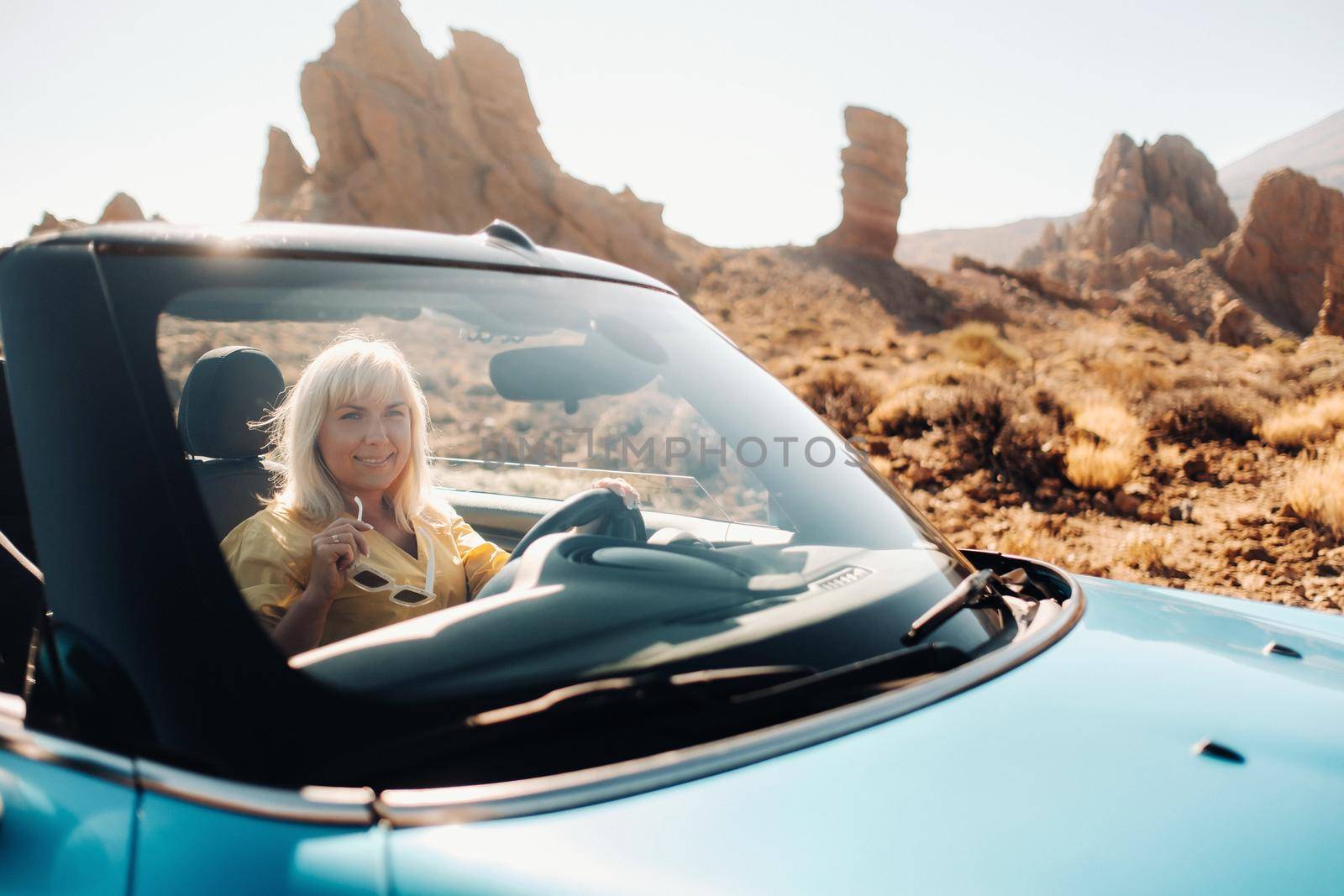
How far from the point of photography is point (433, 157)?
39.9m

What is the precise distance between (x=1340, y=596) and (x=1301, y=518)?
1066 millimetres

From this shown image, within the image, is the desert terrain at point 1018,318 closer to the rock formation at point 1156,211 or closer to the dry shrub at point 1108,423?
the dry shrub at point 1108,423

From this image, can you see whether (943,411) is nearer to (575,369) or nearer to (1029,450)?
(1029,450)

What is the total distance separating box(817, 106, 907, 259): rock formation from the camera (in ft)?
169

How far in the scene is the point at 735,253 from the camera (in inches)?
2058

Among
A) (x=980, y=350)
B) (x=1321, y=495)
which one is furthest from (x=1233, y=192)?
(x=1321, y=495)

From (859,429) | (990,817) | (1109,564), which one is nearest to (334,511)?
(990,817)

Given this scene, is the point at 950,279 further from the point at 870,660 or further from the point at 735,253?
the point at 870,660

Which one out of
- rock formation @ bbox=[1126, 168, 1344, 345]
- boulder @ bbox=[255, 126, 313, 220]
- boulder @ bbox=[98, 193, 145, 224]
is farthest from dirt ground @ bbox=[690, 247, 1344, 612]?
boulder @ bbox=[98, 193, 145, 224]

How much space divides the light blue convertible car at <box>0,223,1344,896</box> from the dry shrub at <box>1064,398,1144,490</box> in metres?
6.42

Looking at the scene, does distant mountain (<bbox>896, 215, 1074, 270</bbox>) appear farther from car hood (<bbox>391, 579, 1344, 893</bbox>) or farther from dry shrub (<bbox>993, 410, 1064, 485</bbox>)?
car hood (<bbox>391, 579, 1344, 893</bbox>)

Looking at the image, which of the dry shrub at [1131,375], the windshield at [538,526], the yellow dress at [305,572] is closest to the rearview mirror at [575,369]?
the windshield at [538,526]

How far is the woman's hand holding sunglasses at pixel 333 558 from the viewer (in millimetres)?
1602

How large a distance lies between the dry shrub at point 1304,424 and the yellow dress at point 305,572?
8.30 metres
